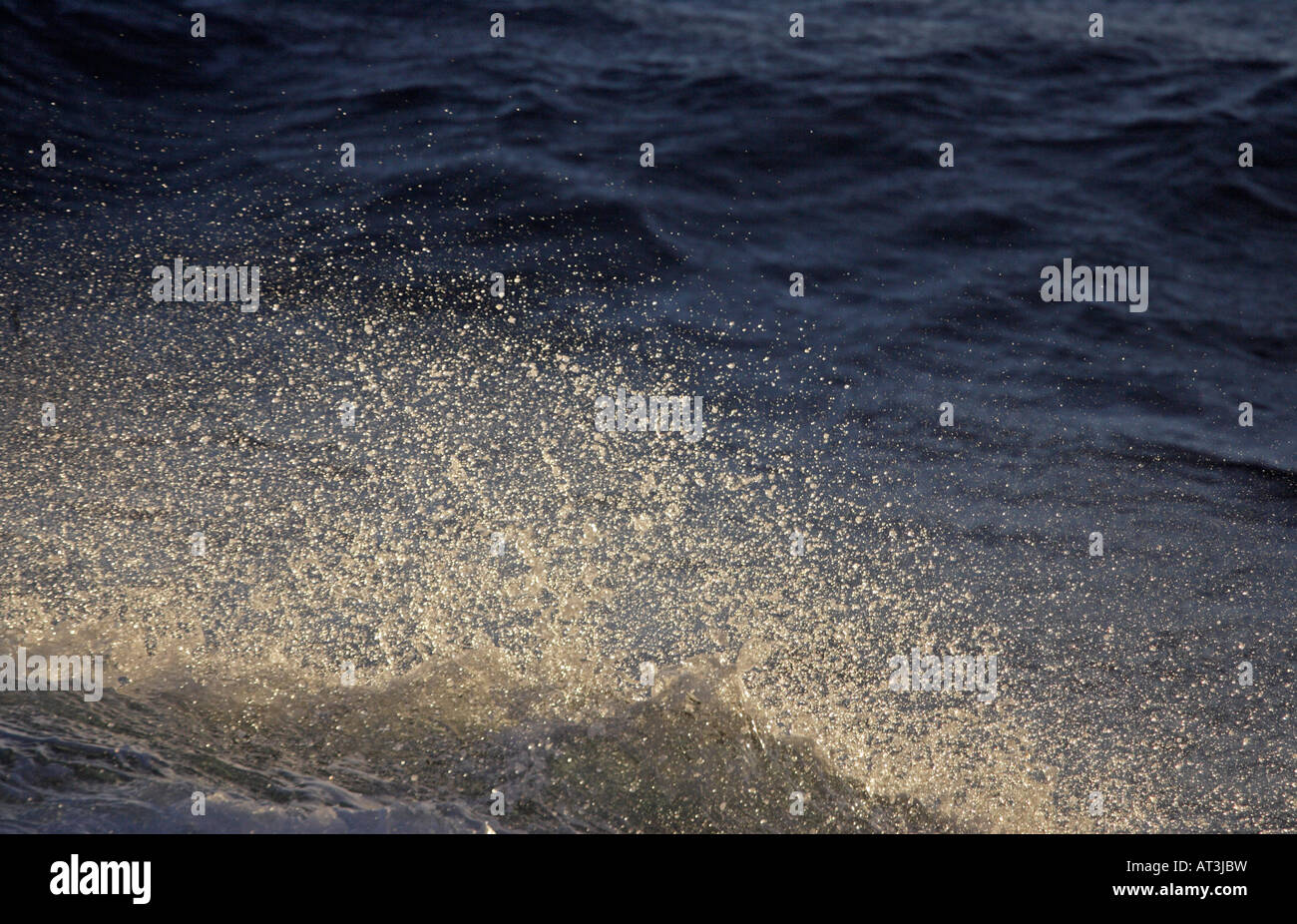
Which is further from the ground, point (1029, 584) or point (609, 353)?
point (609, 353)

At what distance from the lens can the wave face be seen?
3191 millimetres

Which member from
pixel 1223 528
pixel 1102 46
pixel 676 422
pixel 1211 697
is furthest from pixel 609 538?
pixel 1102 46

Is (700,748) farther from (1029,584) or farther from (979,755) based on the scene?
→ (1029,584)

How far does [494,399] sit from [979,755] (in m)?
2.55

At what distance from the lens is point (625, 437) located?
15.3 ft

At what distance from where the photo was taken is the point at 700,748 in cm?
324

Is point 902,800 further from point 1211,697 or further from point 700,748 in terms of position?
point 1211,697

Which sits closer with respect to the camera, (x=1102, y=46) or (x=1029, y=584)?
(x=1029, y=584)

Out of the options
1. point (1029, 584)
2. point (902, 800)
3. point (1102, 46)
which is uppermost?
point (1102, 46)

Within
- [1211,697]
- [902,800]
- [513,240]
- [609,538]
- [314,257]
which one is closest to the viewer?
[902,800]

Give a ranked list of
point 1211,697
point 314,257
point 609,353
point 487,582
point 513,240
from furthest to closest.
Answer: point 513,240
point 314,257
point 609,353
point 487,582
point 1211,697

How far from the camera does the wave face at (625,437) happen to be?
3.19m

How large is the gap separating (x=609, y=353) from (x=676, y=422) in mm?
630

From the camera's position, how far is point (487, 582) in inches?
151
